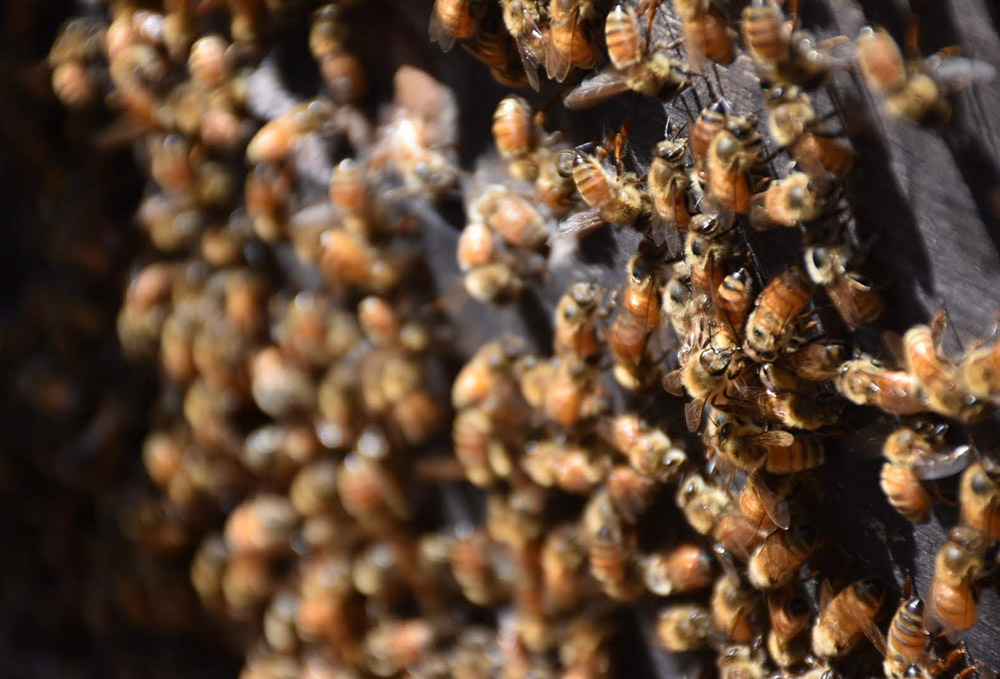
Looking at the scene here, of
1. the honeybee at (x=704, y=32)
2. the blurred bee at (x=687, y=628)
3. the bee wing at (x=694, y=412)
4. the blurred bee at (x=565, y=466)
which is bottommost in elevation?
the blurred bee at (x=687, y=628)

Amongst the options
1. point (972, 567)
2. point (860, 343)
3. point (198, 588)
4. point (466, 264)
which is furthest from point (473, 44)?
point (198, 588)

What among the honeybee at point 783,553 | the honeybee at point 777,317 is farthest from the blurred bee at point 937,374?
the honeybee at point 783,553

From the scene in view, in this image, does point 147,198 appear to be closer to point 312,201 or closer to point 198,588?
point 312,201

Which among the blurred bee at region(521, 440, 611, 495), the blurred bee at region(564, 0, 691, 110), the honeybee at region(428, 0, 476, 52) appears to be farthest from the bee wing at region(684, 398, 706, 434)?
the honeybee at region(428, 0, 476, 52)

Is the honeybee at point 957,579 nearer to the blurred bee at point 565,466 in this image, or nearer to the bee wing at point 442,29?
the blurred bee at point 565,466

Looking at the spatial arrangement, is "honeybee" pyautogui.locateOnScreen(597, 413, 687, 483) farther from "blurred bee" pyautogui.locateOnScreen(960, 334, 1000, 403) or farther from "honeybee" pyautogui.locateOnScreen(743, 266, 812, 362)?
"blurred bee" pyautogui.locateOnScreen(960, 334, 1000, 403)

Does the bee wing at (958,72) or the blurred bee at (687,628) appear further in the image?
the blurred bee at (687,628)

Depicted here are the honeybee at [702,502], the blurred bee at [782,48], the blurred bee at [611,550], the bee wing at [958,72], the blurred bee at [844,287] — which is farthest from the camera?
the blurred bee at [611,550]

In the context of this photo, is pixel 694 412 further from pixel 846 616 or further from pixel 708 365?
pixel 846 616
